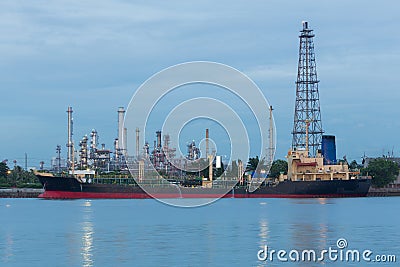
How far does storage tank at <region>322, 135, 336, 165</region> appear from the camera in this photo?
396 feet

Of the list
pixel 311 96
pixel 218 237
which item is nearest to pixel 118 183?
pixel 311 96

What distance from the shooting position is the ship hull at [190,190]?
112875mm

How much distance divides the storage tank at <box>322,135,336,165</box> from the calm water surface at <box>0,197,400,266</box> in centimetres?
4323

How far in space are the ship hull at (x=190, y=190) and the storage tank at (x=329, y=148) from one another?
6550mm

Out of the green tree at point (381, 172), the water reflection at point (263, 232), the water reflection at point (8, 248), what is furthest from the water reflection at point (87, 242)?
the green tree at point (381, 172)

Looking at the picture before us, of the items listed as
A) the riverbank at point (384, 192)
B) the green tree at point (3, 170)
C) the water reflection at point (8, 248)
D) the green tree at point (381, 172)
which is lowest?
the water reflection at point (8, 248)

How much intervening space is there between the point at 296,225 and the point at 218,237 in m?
11.9

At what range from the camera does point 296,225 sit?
6275 centimetres

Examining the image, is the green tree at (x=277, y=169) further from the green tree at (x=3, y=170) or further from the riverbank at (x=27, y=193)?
the green tree at (x=3, y=170)

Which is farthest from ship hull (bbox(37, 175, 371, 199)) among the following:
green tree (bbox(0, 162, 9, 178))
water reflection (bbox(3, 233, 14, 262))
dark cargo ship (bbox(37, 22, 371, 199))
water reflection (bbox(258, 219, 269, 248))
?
water reflection (bbox(3, 233, 14, 262))

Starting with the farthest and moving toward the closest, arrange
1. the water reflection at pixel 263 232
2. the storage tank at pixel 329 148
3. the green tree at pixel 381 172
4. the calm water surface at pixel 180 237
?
1. the green tree at pixel 381 172
2. the storage tank at pixel 329 148
3. the water reflection at pixel 263 232
4. the calm water surface at pixel 180 237

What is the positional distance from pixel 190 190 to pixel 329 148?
22.7 m

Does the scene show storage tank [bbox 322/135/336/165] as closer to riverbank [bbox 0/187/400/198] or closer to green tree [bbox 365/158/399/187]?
riverbank [bbox 0/187/400/198]

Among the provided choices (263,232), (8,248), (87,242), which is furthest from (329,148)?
(8,248)
